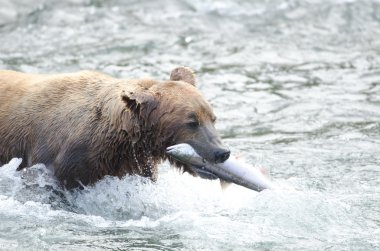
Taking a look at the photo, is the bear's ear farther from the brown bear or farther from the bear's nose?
the bear's nose

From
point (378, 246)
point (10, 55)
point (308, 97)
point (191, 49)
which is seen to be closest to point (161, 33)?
point (191, 49)

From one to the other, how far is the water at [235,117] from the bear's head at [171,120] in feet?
1.50

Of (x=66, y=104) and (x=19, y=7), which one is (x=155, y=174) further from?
(x=19, y=7)

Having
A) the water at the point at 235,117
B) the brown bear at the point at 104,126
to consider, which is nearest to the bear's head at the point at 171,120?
the brown bear at the point at 104,126

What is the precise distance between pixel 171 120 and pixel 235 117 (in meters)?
3.34

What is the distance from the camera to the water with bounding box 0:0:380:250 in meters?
6.48

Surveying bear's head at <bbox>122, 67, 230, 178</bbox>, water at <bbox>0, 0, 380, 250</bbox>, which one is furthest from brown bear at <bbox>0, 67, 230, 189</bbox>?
water at <bbox>0, 0, 380, 250</bbox>

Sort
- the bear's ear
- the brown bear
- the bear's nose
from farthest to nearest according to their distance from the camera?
1. the bear's ear
2. the brown bear
3. the bear's nose

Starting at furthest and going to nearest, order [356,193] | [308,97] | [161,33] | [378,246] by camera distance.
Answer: [161,33]
[308,97]
[356,193]
[378,246]

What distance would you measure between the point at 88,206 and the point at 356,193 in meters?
2.20

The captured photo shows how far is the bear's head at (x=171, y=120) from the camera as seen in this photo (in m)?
6.31

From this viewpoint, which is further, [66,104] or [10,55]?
[10,55]

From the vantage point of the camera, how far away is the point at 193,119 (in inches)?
250

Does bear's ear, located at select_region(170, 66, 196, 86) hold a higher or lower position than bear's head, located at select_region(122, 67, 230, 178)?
higher
